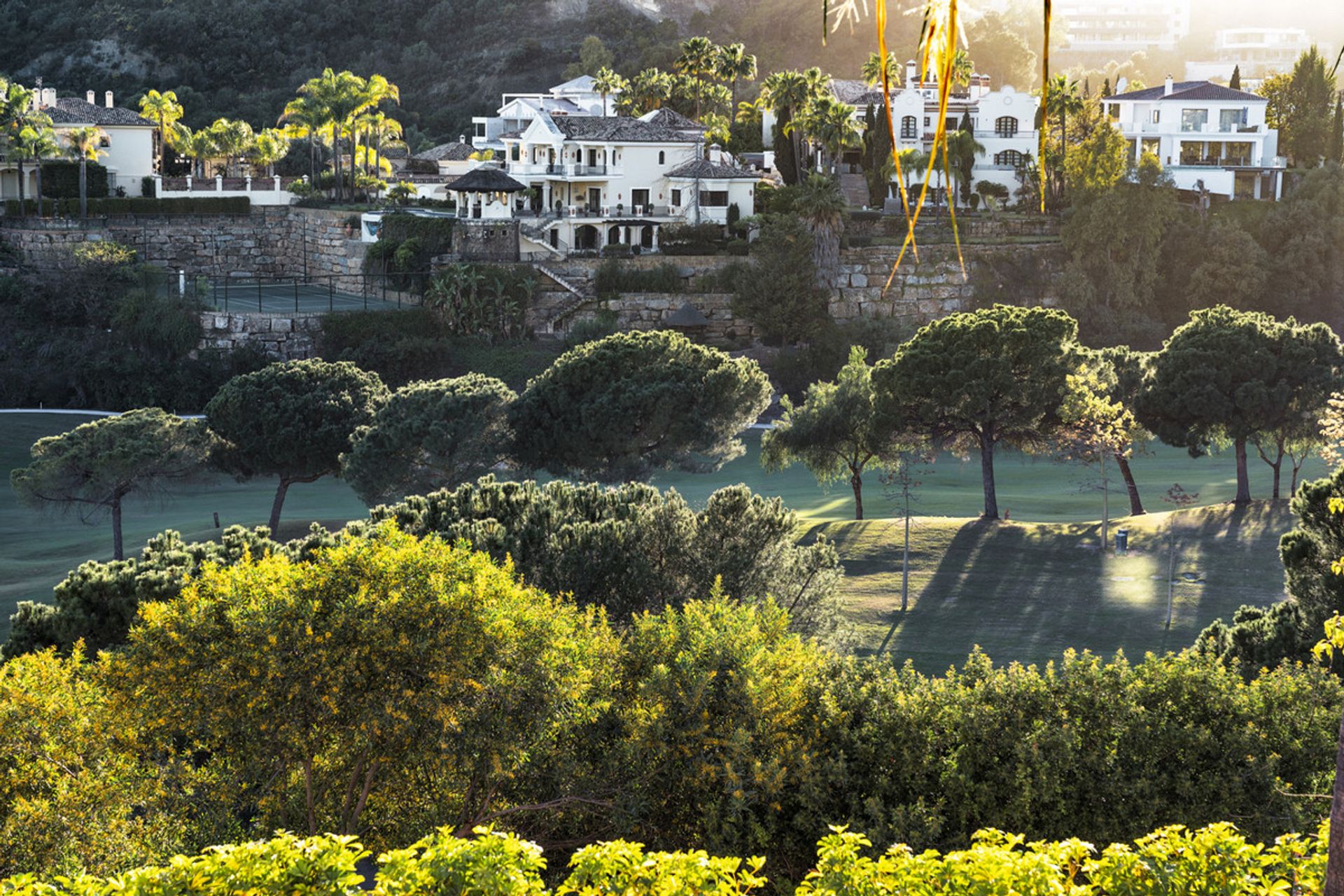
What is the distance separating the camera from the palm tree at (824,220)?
70250mm

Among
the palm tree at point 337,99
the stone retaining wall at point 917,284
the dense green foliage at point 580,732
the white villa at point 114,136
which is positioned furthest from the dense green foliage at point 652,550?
the white villa at point 114,136

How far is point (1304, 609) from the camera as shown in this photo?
23.7m

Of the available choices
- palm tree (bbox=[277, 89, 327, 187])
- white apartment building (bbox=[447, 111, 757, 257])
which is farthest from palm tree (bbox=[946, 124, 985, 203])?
palm tree (bbox=[277, 89, 327, 187])

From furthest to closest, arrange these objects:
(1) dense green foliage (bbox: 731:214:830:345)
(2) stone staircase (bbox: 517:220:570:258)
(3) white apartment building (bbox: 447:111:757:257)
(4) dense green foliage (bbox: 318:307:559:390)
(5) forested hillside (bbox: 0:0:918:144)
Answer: (5) forested hillside (bbox: 0:0:918:144)
(3) white apartment building (bbox: 447:111:757:257)
(2) stone staircase (bbox: 517:220:570:258)
(1) dense green foliage (bbox: 731:214:830:345)
(4) dense green foliage (bbox: 318:307:559:390)

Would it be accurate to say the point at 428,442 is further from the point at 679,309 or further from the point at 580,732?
the point at 679,309

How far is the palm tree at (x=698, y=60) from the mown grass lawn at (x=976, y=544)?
34879 mm

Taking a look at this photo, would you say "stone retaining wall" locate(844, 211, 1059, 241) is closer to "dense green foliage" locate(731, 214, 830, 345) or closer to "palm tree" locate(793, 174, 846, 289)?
"palm tree" locate(793, 174, 846, 289)

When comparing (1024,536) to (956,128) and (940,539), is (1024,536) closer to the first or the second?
(940,539)

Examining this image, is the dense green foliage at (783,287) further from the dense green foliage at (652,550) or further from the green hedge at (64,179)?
the dense green foliage at (652,550)

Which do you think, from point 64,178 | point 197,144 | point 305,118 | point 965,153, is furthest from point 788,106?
point 64,178

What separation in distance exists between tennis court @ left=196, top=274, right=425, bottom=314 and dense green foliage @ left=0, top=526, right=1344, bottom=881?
2115 inches

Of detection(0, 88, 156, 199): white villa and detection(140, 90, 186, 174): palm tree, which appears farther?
detection(140, 90, 186, 174): palm tree

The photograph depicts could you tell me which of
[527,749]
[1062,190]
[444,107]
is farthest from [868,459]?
[444,107]

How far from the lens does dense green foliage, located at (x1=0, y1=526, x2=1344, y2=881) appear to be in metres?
16.9
